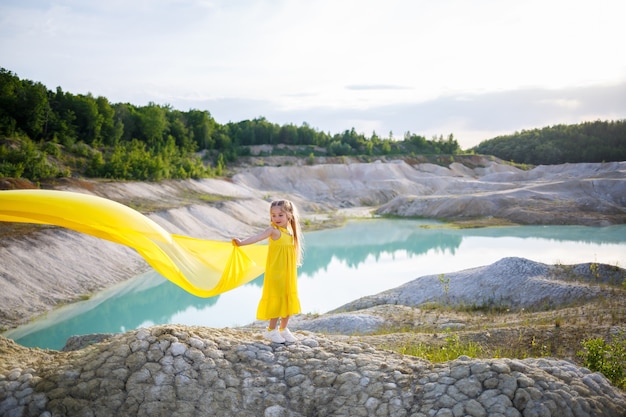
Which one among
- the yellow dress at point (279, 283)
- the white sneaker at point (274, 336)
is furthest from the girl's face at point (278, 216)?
the white sneaker at point (274, 336)

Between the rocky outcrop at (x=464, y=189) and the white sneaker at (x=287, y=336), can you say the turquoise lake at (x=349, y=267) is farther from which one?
the white sneaker at (x=287, y=336)

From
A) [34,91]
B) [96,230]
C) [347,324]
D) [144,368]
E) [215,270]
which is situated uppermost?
[34,91]

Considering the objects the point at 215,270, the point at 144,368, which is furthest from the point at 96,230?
the point at 144,368

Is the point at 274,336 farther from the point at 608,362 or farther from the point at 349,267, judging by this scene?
the point at 349,267

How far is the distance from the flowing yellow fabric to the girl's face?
50.9 inches

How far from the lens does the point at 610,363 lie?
22.8ft

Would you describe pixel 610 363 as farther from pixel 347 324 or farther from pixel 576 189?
pixel 576 189

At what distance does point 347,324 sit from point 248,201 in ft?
90.8

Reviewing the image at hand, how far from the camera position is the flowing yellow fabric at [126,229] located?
7395mm

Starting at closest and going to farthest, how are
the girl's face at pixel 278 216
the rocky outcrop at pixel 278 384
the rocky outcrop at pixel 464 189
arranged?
the rocky outcrop at pixel 278 384 → the girl's face at pixel 278 216 → the rocky outcrop at pixel 464 189

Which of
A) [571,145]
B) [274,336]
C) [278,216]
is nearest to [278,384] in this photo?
[274,336]

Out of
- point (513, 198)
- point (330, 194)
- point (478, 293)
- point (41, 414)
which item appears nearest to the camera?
point (41, 414)

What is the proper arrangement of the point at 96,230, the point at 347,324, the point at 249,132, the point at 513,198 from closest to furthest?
1. the point at 96,230
2. the point at 347,324
3. the point at 513,198
4. the point at 249,132

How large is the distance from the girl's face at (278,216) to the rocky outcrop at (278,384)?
1651 mm
